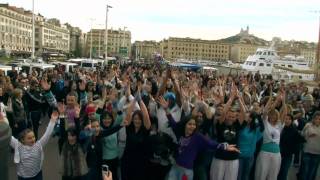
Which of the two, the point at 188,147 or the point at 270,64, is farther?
the point at 270,64

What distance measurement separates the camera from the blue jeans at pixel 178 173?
5.68m

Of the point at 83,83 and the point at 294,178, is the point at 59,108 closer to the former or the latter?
the point at 294,178

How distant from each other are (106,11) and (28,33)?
102 m

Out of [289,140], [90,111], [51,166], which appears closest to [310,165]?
[289,140]

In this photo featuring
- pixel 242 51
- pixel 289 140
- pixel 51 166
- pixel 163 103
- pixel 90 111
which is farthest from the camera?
pixel 242 51

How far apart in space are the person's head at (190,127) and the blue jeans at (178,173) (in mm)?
479

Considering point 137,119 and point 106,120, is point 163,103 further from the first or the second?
point 106,120

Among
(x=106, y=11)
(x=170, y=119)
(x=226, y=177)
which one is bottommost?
(x=226, y=177)

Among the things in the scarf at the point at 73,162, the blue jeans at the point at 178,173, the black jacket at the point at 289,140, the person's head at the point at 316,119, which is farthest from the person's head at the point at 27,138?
the person's head at the point at 316,119

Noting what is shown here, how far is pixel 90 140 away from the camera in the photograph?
5.49m

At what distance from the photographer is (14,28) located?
12850 cm

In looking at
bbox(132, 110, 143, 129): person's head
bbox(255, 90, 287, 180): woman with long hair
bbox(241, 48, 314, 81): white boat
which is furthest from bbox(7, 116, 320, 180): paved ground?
bbox(241, 48, 314, 81): white boat

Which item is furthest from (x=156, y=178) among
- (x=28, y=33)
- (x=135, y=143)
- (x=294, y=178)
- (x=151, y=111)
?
(x=28, y=33)

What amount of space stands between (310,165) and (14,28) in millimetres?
131800
